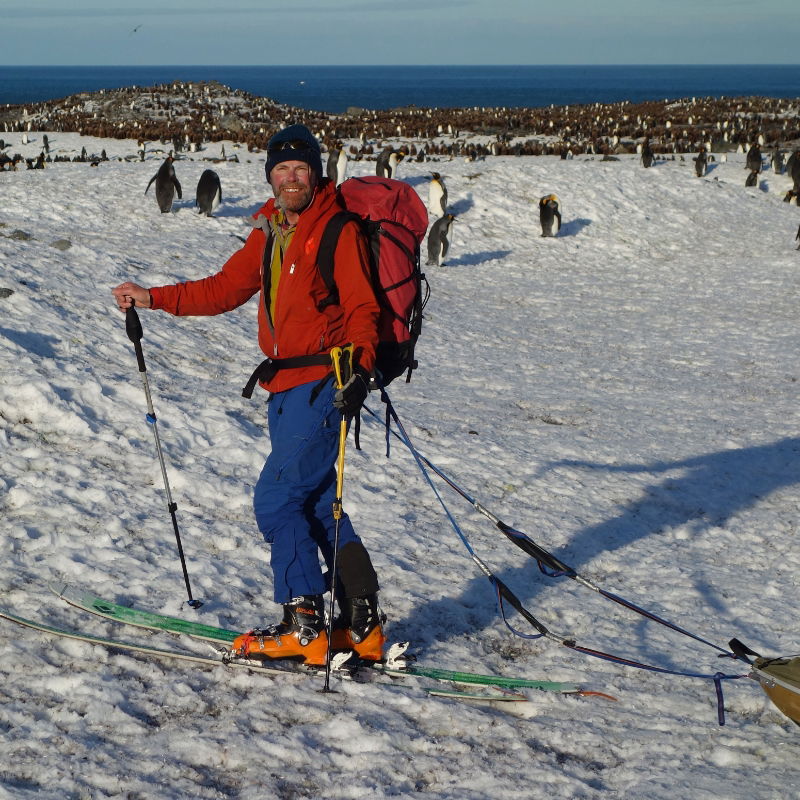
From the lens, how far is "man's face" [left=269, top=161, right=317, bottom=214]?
312 centimetres

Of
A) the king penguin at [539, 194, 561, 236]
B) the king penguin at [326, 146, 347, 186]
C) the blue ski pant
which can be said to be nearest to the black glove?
the blue ski pant

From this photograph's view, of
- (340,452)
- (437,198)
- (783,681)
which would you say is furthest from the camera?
(437,198)

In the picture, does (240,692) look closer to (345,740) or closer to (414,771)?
(345,740)

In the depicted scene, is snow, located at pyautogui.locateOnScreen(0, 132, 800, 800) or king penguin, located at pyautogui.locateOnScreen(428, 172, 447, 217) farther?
king penguin, located at pyautogui.locateOnScreen(428, 172, 447, 217)

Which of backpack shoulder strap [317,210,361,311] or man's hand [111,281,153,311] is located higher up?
backpack shoulder strap [317,210,361,311]

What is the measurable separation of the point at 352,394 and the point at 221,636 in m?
1.31

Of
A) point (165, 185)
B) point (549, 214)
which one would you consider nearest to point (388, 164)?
point (549, 214)

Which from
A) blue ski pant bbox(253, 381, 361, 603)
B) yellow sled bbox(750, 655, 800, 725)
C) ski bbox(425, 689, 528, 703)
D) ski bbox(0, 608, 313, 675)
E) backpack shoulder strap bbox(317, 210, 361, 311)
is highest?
backpack shoulder strap bbox(317, 210, 361, 311)

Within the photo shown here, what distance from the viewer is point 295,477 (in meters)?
3.18

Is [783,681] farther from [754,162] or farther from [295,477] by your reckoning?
[754,162]

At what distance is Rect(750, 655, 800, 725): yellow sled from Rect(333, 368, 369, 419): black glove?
5.53 feet

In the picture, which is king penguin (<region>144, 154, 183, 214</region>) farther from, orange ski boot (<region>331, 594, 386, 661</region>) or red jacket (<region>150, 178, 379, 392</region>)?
orange ski boot (<region>331, 594, 386, 661</region>)

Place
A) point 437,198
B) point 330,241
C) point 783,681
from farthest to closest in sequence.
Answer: point 437,198
point 330,241
point 783,681

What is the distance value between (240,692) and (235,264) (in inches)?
66.1
